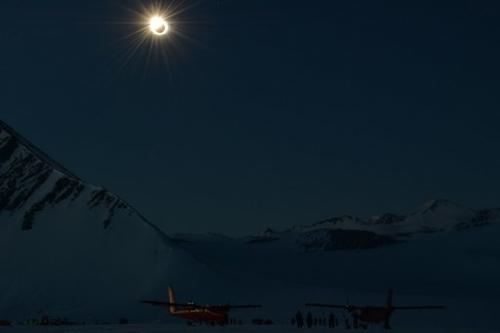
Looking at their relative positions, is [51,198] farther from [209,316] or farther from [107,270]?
[209,316]

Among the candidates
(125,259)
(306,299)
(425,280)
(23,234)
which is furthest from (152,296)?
(425,280)

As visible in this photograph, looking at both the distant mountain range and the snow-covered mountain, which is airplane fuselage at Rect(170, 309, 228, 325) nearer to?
the distant mountain range

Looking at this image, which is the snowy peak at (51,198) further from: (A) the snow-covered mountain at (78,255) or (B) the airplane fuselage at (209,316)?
(B) the airplane fuselage at (209,316)

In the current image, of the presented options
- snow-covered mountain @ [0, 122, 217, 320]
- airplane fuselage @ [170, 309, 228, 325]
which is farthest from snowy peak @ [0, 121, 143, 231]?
airplane fuselage @ [170, 309, 228, 325]

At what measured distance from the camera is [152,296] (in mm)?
138000

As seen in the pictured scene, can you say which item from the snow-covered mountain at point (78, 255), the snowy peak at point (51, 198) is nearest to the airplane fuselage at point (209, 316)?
the snow-covered mountain at point (78, 255)

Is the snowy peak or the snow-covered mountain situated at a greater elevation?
the snowy peak

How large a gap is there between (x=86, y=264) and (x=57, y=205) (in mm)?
29360

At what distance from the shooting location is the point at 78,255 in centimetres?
15675

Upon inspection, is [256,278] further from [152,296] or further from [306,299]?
[152,296]

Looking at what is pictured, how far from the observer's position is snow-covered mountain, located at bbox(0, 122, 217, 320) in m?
137

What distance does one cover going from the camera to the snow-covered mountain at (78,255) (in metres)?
137

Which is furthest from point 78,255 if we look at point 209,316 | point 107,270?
point 209,316

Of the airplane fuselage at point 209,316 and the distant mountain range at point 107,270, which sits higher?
the distant mountain range at point 107,270
